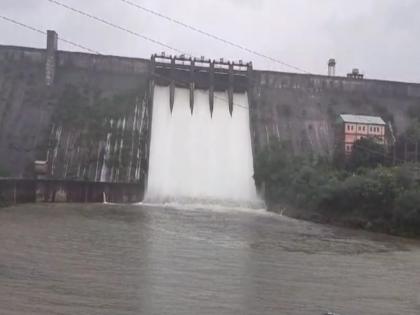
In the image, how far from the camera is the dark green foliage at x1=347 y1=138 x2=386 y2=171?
1462 inches

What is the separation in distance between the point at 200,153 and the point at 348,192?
12.4 metres

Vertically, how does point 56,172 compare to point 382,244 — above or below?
above

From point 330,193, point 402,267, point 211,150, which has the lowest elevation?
point 402,267

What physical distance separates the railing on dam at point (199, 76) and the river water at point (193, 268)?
→ 1791 cm

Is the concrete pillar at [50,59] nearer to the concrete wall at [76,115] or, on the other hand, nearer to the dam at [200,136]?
the concrete wall at [76,115]

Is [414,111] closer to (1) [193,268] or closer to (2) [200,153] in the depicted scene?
(2) [200,153]

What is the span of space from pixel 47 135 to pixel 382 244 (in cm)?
2223

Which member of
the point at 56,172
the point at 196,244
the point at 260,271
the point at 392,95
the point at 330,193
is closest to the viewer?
the point at 260,271

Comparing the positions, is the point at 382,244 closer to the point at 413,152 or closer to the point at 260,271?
the point at 260,271

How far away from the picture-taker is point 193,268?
14.2 metres

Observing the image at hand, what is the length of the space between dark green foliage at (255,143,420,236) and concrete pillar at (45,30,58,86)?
14945 millimetres

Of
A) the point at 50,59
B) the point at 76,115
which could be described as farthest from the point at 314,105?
the point at 50,59

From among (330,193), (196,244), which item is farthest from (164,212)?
(196,244)

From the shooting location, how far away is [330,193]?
2989cm
